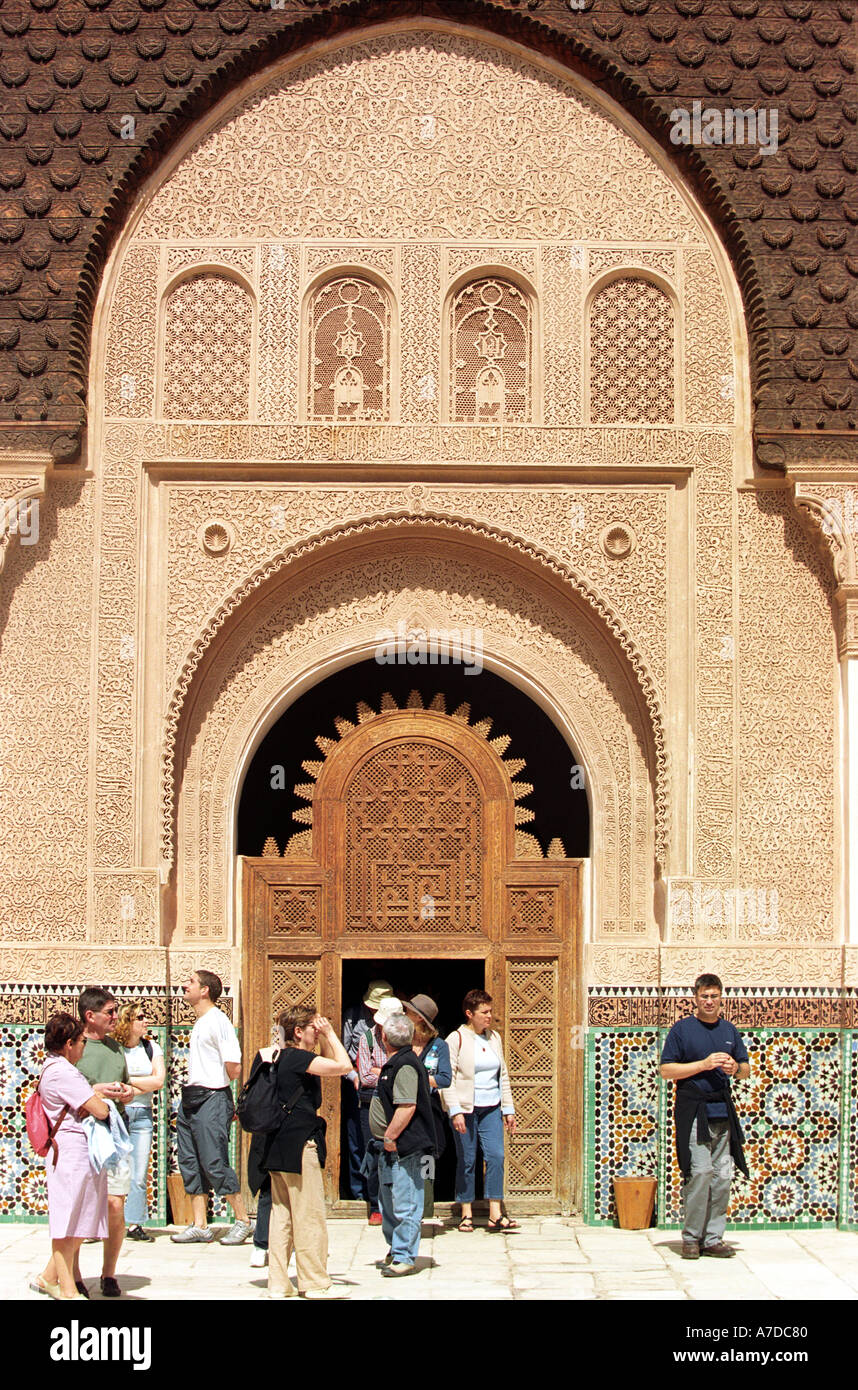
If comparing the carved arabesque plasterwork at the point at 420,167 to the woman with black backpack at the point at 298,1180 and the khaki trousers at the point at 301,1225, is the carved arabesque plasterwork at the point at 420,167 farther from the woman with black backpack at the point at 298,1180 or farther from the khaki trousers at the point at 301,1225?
the khaki trousers at the point at 301,1225

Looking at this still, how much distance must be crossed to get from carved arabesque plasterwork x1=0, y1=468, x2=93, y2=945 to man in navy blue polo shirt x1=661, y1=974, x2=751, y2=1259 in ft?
8.89

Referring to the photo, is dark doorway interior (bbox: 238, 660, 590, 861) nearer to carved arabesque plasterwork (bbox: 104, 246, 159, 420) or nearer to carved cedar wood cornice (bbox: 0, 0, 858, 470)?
carved arabesque plasterwork (bbox: 104, 246, 159, 420)

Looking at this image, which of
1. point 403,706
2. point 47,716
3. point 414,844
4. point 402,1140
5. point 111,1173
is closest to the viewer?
point 111,1173

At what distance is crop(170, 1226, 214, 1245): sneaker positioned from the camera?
7.23 m

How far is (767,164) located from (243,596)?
10.3 ft

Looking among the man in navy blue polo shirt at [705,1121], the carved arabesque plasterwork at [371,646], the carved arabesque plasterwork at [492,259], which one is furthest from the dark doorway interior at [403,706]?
the man in navy blue polo shirt at [705,1121]

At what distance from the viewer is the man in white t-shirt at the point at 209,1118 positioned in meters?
7.22

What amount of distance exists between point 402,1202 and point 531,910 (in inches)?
78.7

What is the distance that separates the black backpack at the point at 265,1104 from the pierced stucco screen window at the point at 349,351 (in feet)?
10.8

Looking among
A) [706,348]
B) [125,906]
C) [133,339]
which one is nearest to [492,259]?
[706,348]

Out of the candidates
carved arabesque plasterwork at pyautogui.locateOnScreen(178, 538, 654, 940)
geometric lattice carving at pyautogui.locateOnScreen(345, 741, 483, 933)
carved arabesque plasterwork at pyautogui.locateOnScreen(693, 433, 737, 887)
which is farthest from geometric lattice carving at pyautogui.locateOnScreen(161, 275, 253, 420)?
carved arabesque plasterwork at pyautogui.locateOnScreen(693, 433, 737, 887)

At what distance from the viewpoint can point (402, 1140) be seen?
639cm

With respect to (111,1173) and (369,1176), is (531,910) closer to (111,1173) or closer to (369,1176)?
A: (369,1176)
